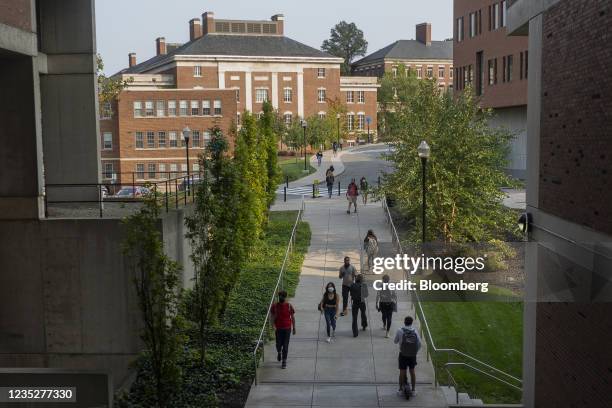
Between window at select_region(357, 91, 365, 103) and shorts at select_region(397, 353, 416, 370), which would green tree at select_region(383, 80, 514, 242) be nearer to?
shorts at select_region(397, 353, 416, 370)

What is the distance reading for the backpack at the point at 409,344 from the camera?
13641 mm

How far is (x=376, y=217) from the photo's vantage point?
33938 mm

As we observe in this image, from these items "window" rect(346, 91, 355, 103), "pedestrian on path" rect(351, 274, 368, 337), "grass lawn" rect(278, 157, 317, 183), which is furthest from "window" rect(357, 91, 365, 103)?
"pedestrian on path" rect(351, 274, 368, 337)

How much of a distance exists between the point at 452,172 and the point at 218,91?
44.4 m

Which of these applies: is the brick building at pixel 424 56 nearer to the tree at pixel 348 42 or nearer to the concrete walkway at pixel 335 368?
the tree at pixel 348 42

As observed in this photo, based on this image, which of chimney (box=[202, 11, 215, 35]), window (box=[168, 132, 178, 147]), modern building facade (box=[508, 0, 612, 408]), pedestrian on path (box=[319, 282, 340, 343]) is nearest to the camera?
modern building facade (box=[508, 0, 612, 408])

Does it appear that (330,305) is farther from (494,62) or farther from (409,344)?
(494,62)

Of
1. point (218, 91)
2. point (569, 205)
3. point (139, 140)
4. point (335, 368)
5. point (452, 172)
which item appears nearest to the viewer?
point (569, 205)

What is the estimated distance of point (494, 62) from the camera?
1934 inches

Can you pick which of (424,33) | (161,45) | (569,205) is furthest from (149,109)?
(424,33)

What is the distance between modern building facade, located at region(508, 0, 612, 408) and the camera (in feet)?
32.1

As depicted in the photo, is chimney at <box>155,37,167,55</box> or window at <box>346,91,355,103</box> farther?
chimney at <box>155,37,167,55</box>

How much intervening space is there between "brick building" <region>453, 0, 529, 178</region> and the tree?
8851 centimetres

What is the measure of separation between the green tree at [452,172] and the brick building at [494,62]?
1769 cm
